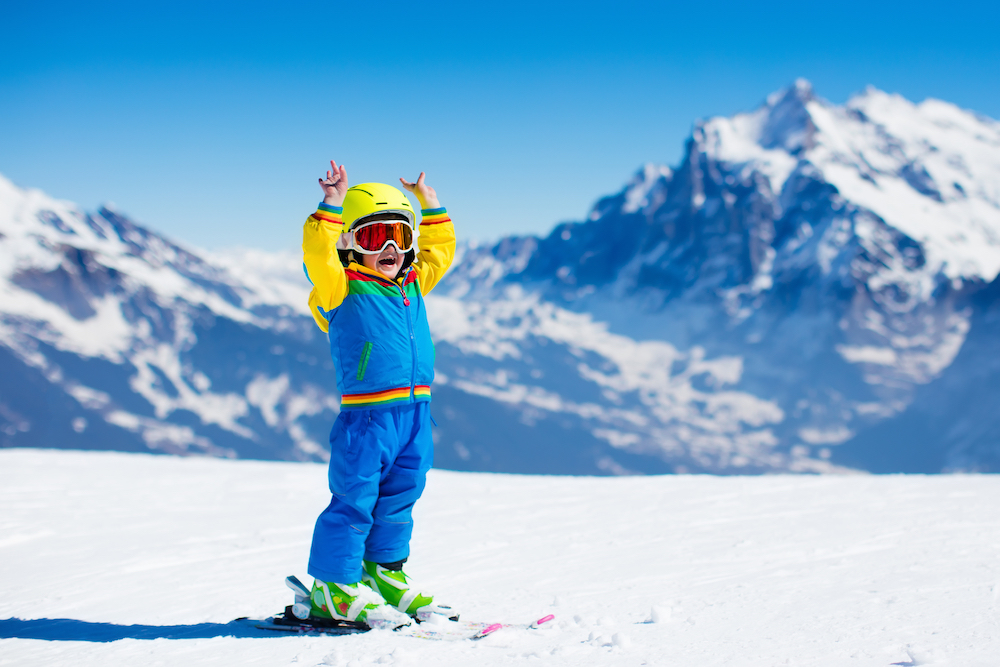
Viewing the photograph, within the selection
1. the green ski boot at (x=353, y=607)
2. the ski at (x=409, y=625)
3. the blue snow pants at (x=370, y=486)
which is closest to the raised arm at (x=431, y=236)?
the blue snow pants at (x=370, y=486)

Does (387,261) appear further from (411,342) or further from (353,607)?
(353,607)

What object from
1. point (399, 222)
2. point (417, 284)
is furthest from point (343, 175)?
point (417, 284)

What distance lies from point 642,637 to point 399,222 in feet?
8.85

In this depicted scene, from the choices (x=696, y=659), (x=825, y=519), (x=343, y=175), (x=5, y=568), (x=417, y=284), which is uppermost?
(x=343, y=175)

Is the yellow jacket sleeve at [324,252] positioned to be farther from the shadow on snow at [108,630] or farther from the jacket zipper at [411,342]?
the shadow on snow at [108,630]

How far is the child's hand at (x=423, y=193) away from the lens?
4973 millimetres

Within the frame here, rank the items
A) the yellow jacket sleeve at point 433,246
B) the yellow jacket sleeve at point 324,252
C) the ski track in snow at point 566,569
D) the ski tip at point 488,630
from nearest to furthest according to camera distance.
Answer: the ski track in snow at point 566,569 < the ski tip at point 488,630 < the yellow jacket sleeve at point 324,252 < the yellow jacket sleeve at point 433,246

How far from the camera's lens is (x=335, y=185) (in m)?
4.24

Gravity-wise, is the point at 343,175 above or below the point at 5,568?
above

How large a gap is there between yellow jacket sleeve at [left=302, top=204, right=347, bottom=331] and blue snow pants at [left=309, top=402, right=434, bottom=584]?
2.37ft

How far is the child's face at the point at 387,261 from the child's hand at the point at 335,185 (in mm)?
401

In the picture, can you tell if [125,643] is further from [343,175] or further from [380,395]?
[343,175]

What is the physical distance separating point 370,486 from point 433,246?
1659mm

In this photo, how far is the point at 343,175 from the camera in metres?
4.30
